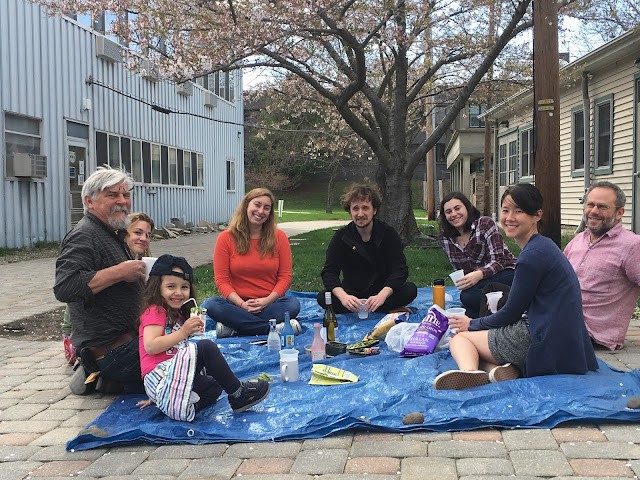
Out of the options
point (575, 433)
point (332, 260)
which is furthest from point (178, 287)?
point (332, 260)

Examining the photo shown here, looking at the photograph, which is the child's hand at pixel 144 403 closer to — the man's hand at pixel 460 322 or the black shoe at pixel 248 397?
the black shoe at pixel 248 397

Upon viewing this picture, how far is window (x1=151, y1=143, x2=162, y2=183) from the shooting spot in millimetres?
20328

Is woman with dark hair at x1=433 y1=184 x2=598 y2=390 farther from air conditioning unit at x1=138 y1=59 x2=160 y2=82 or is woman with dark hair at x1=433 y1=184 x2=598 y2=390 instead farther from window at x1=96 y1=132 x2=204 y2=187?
window at x1=96 y1=132 x2=204 y2=187

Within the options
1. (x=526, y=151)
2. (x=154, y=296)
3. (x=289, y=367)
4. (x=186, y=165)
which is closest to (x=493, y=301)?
(x=289, y=367)

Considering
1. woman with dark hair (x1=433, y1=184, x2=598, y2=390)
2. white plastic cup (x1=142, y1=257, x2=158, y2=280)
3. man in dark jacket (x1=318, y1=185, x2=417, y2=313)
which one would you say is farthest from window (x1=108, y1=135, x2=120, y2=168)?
woman with dark hair (x1=433, y1=184, x2=598, y2=390)

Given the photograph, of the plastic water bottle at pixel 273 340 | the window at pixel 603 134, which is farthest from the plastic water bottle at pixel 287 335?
the window at pixel 603 134

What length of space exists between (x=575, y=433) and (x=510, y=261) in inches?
→ 115

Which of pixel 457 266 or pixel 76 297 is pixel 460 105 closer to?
pixel 457 266

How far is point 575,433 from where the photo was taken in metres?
3.26

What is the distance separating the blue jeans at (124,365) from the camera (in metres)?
4.05

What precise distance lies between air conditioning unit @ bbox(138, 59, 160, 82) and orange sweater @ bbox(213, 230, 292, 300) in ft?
27.2

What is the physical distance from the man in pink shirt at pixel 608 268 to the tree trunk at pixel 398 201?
336 inches

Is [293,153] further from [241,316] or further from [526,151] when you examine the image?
[241,316]

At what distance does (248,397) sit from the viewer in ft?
12.3
